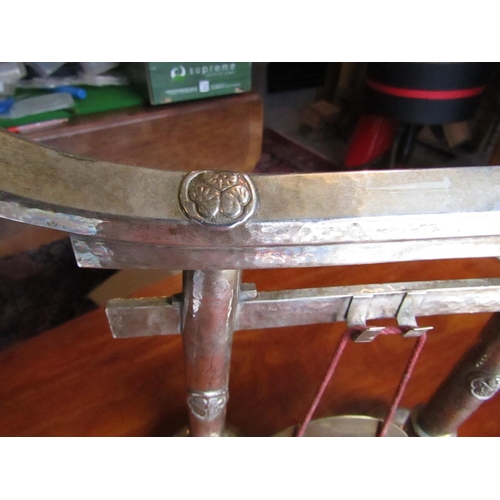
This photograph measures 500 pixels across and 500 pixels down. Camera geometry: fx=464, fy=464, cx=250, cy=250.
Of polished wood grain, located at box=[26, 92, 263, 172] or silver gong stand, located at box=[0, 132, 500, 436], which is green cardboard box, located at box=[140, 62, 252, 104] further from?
silver gong stand, located at box=[0, 132, 500, 436]

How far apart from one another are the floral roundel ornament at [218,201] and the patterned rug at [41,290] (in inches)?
23.9

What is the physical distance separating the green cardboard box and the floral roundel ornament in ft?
2.15

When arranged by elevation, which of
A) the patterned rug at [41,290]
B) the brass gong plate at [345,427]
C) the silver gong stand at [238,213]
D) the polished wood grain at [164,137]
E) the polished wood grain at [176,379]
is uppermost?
the silver gong stand at [238,213]

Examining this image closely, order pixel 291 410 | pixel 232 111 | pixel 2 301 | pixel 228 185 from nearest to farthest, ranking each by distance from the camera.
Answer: pixel 228 185 < pixel 291 410 < pixel 2 301 < pixel 232 111

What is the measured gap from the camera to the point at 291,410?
1.99 feet

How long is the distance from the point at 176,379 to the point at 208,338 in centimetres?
28

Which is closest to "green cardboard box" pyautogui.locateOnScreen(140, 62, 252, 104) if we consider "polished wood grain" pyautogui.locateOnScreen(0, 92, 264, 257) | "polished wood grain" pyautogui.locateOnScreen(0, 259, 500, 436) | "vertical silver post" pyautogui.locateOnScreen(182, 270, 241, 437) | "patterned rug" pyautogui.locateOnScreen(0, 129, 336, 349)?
"polished wood grain" pyautogui.locateOnScreen(0, 92, 264, 257)

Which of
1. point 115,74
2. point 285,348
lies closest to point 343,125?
point 115,74

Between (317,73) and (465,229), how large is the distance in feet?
5.52

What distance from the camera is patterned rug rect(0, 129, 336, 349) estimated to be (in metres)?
0.87

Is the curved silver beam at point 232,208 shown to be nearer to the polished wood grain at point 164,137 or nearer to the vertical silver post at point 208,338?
the vertical silver post at point 208,338

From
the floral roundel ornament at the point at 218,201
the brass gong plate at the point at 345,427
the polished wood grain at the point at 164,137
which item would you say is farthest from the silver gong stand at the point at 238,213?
the polished wood grain at the point at 164,137

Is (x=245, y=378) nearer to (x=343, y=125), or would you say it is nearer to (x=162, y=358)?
(x=162, y=358)

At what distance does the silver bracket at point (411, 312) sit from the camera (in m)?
0.39
